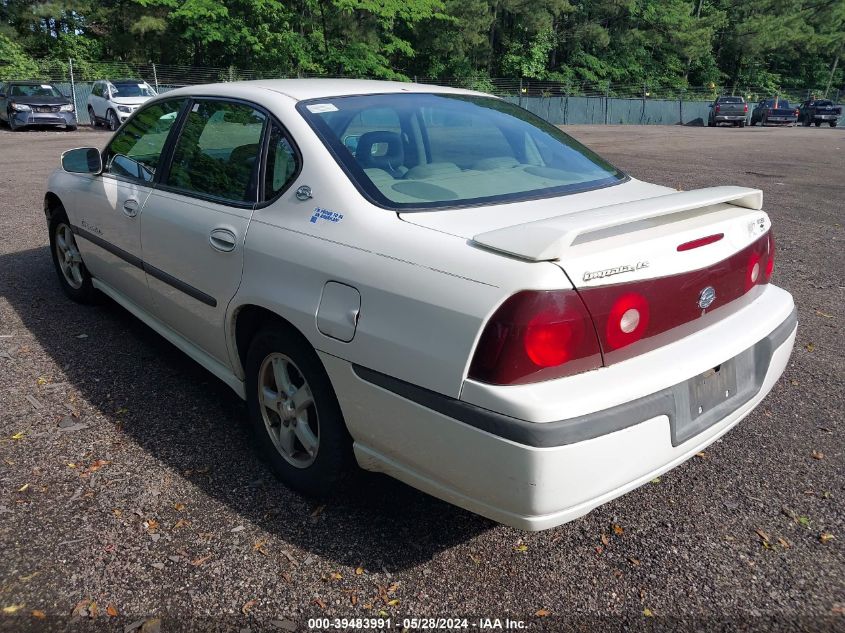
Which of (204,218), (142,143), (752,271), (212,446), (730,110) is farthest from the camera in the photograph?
(730,110)

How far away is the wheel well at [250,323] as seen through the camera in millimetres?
2652

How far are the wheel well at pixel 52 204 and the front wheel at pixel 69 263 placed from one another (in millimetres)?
40

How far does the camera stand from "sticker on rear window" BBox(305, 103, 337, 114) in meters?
2.85

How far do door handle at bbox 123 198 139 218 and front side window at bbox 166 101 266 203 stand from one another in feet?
1.05

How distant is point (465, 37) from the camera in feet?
145

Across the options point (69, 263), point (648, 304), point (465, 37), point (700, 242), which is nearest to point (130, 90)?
point (69, 263)

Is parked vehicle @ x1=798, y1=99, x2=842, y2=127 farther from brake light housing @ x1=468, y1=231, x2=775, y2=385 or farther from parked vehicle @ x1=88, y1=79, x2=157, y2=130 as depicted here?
brake light housing @ x1=468, y1=231, x2=775, y2=385

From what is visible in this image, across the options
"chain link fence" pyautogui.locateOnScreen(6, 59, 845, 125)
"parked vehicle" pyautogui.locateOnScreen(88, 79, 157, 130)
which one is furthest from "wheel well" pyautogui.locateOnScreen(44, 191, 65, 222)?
"chain link fence" pyautogui.locateOnScreen(6, 59, 845, 125)

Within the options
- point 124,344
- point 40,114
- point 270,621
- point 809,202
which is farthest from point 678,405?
point 40,114

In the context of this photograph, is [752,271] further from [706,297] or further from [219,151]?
[219,151]

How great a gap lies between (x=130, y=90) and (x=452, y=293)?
24515 millimetres

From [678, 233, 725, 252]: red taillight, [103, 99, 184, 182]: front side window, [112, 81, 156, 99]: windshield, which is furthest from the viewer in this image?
[112, 81, 156, 99]: windshield

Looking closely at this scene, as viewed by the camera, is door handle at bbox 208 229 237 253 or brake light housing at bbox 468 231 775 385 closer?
brake light housing at bbox 468 231 775 385

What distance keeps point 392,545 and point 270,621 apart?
1.72 ft
